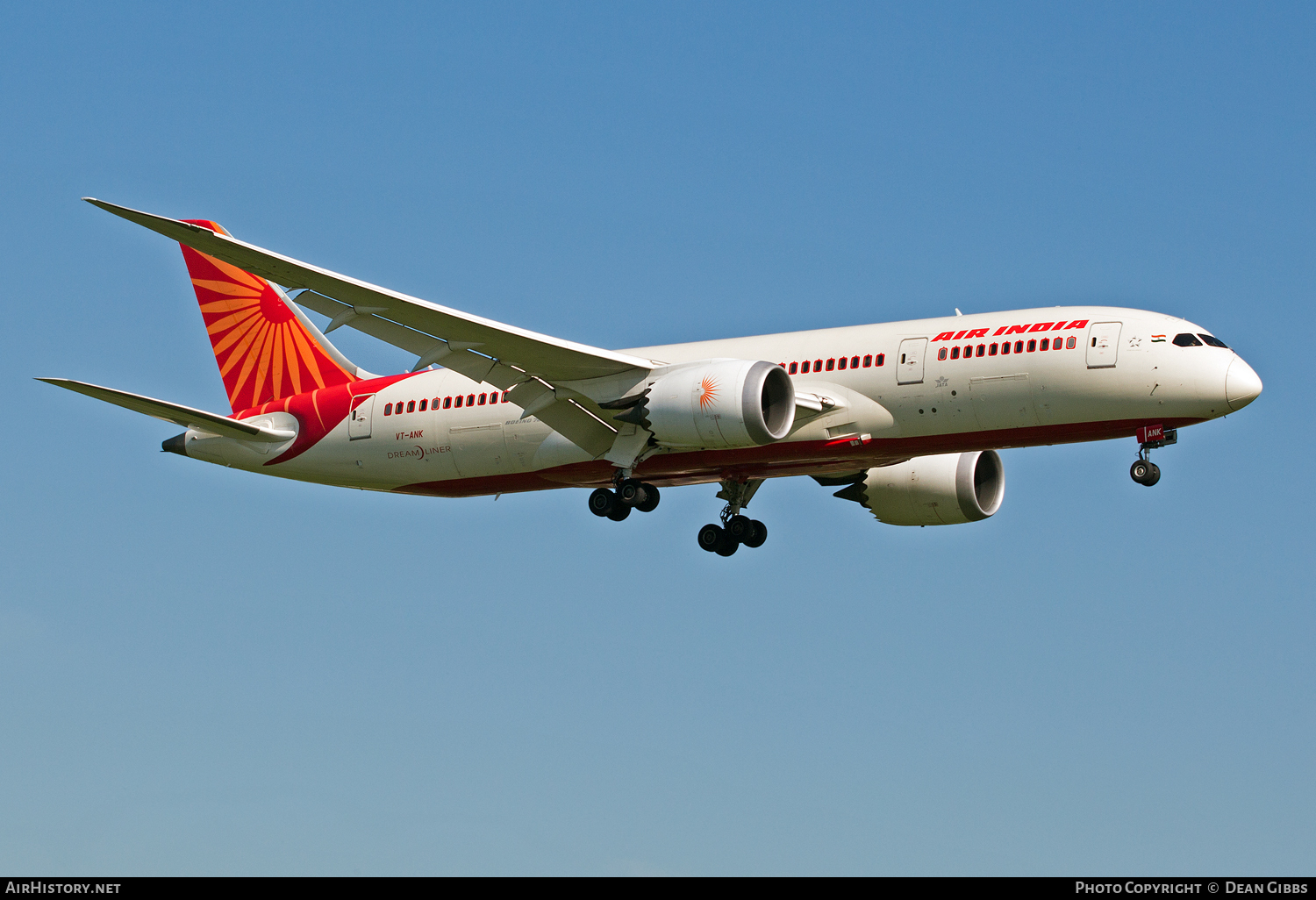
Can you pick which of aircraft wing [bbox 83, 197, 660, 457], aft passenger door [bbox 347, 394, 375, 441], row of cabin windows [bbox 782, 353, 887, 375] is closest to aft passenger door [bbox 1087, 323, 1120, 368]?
row of cabin windows [bbox 782, 353, 887, 375]

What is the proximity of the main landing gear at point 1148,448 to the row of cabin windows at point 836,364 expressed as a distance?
5.61 metres

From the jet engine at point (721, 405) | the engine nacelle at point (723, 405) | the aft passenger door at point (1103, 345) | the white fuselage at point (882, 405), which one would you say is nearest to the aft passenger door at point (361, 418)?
the white fuselage at point (882, 405)

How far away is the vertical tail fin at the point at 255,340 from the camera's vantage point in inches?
1725

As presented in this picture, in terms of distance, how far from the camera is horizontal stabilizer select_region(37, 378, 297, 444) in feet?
120

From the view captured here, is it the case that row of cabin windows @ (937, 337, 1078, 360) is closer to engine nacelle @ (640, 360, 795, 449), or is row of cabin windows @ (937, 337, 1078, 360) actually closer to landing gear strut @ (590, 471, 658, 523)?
engine nacelle @ (640, 360, 795, 449)

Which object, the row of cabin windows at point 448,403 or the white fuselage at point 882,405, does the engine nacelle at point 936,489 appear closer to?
the white fuselage at point 882,405

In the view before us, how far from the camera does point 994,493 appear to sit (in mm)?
43406

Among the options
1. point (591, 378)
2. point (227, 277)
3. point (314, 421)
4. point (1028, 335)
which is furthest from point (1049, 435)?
point (227, 277)

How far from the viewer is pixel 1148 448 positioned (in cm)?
3431

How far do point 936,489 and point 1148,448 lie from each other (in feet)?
29.2

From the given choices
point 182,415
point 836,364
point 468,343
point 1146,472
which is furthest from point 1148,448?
point 182,415

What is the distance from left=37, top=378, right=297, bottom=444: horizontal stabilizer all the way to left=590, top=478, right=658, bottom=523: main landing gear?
8718 millimetres
